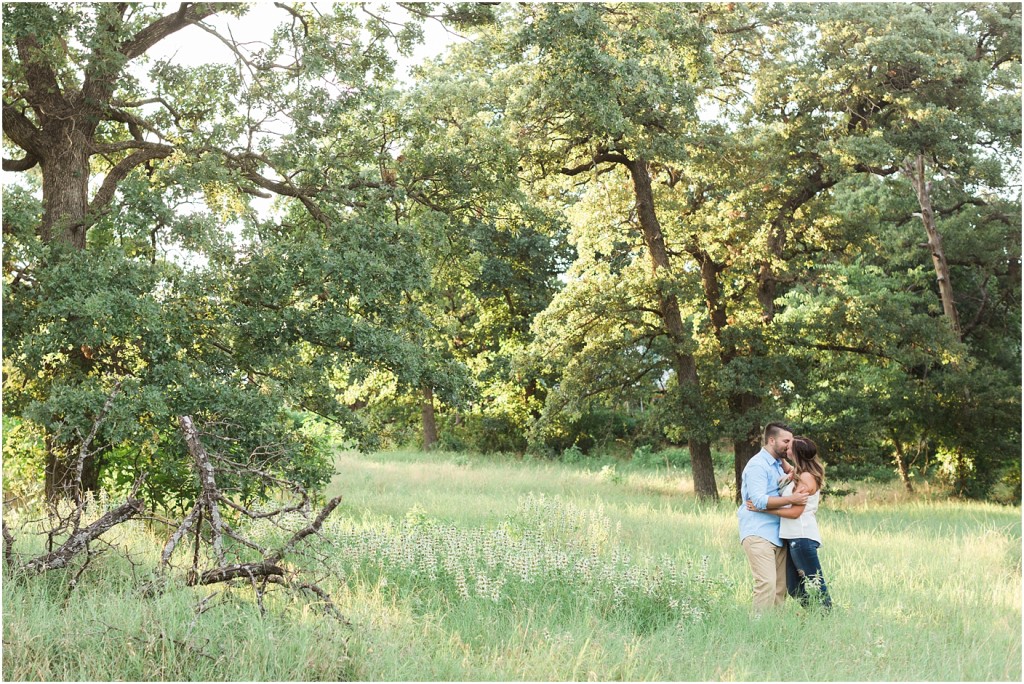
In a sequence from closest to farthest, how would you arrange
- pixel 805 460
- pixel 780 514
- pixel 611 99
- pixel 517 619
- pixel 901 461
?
pixel 517 619 < pixel 780 514 < pixel 805 460 < pixel 611 99 < pixel 901 461

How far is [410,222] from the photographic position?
1279cm

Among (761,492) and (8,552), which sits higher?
(761,492)

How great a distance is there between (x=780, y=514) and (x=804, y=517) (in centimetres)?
26

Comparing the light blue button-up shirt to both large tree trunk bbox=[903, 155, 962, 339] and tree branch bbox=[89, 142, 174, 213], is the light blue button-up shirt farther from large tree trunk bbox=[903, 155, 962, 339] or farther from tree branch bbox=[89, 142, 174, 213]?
large tree trunk bbox=[903, 155, 962, 339]

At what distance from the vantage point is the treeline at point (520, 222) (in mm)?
10539

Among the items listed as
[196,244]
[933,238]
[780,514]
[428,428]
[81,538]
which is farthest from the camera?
[428,428]

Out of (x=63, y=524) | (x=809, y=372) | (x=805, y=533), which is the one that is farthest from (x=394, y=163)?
(x=809, y=372)

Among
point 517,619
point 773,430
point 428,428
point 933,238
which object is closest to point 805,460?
point 773,430

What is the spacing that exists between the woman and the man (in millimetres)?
65

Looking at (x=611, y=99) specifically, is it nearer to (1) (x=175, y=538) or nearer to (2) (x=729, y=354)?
(2) (x=729, y=354)

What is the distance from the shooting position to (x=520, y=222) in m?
14.6

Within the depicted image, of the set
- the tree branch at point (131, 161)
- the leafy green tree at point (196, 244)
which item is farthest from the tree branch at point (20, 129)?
the tree branch at point (131, 161)

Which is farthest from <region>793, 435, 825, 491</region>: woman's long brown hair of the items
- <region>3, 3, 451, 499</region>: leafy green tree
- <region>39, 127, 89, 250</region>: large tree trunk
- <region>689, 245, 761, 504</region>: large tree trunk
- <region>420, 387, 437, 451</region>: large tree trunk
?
<region>420, 387, 437, 451</region>: large tree trunk

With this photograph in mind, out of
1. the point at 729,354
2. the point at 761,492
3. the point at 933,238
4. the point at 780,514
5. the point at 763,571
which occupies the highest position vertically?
the point at 933,238
